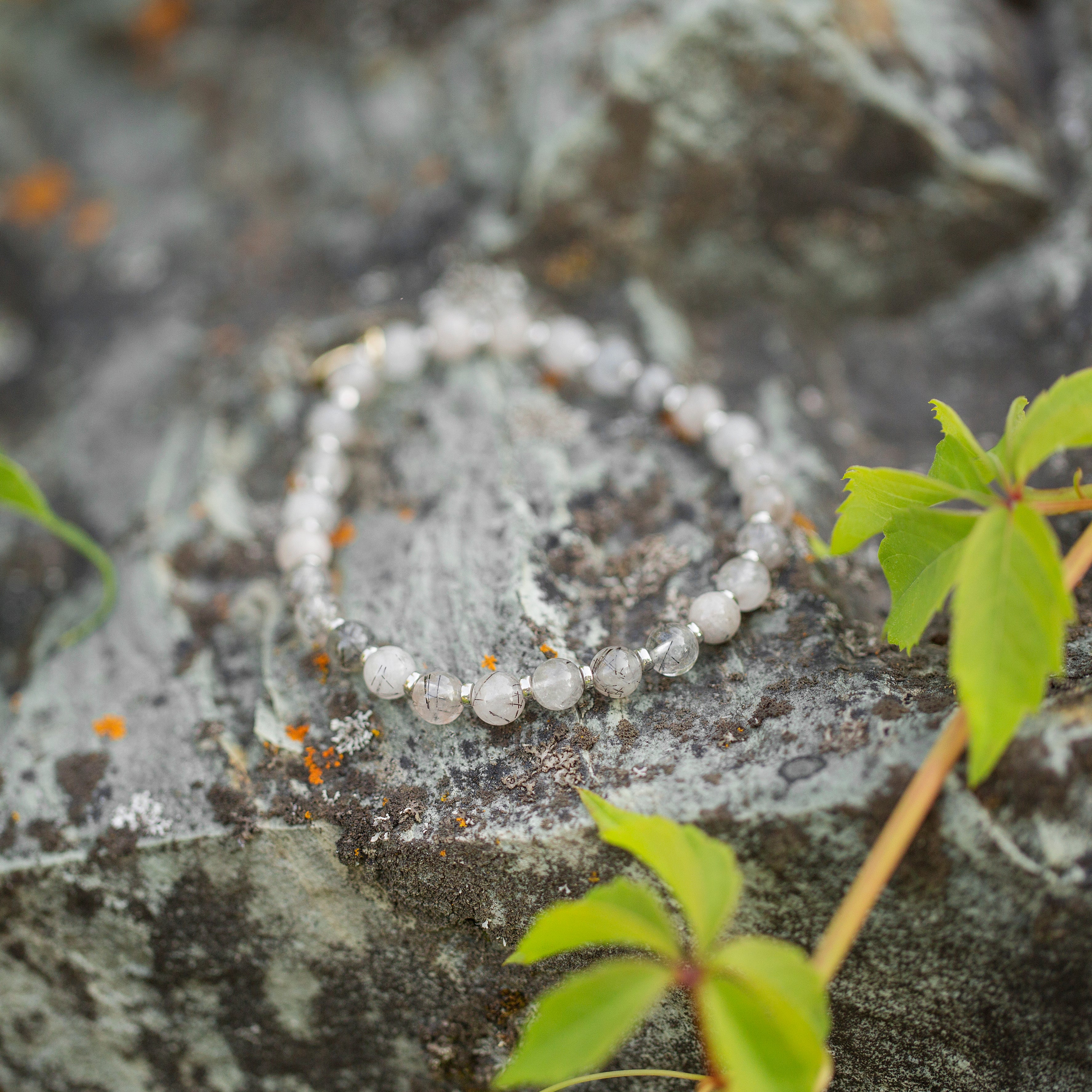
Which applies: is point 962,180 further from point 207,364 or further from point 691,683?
point 207,364

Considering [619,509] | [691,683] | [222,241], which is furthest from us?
[222,241]

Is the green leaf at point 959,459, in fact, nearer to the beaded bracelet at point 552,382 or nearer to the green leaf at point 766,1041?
the beaded bracelet at point 552,382

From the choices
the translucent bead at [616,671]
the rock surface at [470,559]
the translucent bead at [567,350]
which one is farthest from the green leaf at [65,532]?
the translucent bead at [567,350]

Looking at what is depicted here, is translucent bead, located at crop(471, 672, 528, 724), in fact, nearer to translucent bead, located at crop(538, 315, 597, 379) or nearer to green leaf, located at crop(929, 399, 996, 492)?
green leaf, located at crop(929, 399, 996, 492)

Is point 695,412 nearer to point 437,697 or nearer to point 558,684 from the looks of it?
point 558,684

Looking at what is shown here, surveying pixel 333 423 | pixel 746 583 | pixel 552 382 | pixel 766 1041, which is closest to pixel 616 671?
pixel 746 583

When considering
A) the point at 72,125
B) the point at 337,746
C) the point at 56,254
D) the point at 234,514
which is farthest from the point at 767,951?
the point at 72,125

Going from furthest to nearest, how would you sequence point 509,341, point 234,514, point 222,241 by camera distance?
point 222,241, point 509,341, point 234,514
